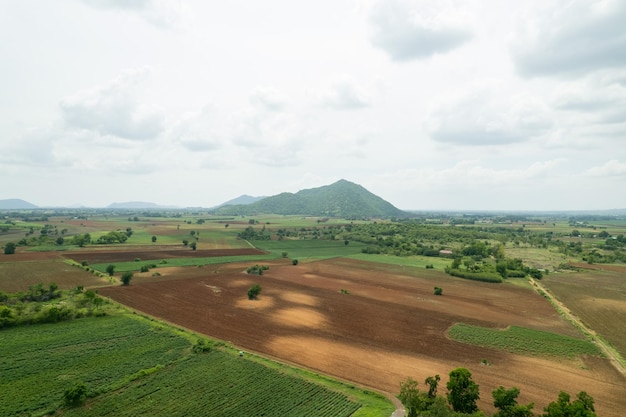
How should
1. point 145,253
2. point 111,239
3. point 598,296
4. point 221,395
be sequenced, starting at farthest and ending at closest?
1. point 111,239
2. point 145,253
3. point 598,296
4. point 221,395

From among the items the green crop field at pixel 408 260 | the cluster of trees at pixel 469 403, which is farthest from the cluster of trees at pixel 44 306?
the green crop field at pixel 408 260

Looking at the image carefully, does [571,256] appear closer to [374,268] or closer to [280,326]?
[374,268]

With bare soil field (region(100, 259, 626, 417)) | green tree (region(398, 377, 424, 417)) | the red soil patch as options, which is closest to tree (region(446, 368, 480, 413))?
bare soil field (region(100, 259, 626, 417))

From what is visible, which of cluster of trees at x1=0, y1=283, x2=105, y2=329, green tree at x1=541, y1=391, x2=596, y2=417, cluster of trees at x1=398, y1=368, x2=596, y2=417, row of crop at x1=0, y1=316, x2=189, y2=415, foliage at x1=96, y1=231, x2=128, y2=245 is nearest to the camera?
green tree at x1=541, y1=391, x2=596, y2=417

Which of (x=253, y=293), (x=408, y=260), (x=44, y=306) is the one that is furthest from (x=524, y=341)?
(x=408, y=260)

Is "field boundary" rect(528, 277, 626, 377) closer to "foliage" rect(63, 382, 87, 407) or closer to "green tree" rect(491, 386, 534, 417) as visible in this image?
"green tree" rect(491, 386, 534, 417)

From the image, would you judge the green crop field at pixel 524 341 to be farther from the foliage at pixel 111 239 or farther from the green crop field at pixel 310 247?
the foliage at pixel 111 239

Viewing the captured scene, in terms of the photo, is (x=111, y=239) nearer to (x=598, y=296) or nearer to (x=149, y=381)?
(x=149, y=381)
